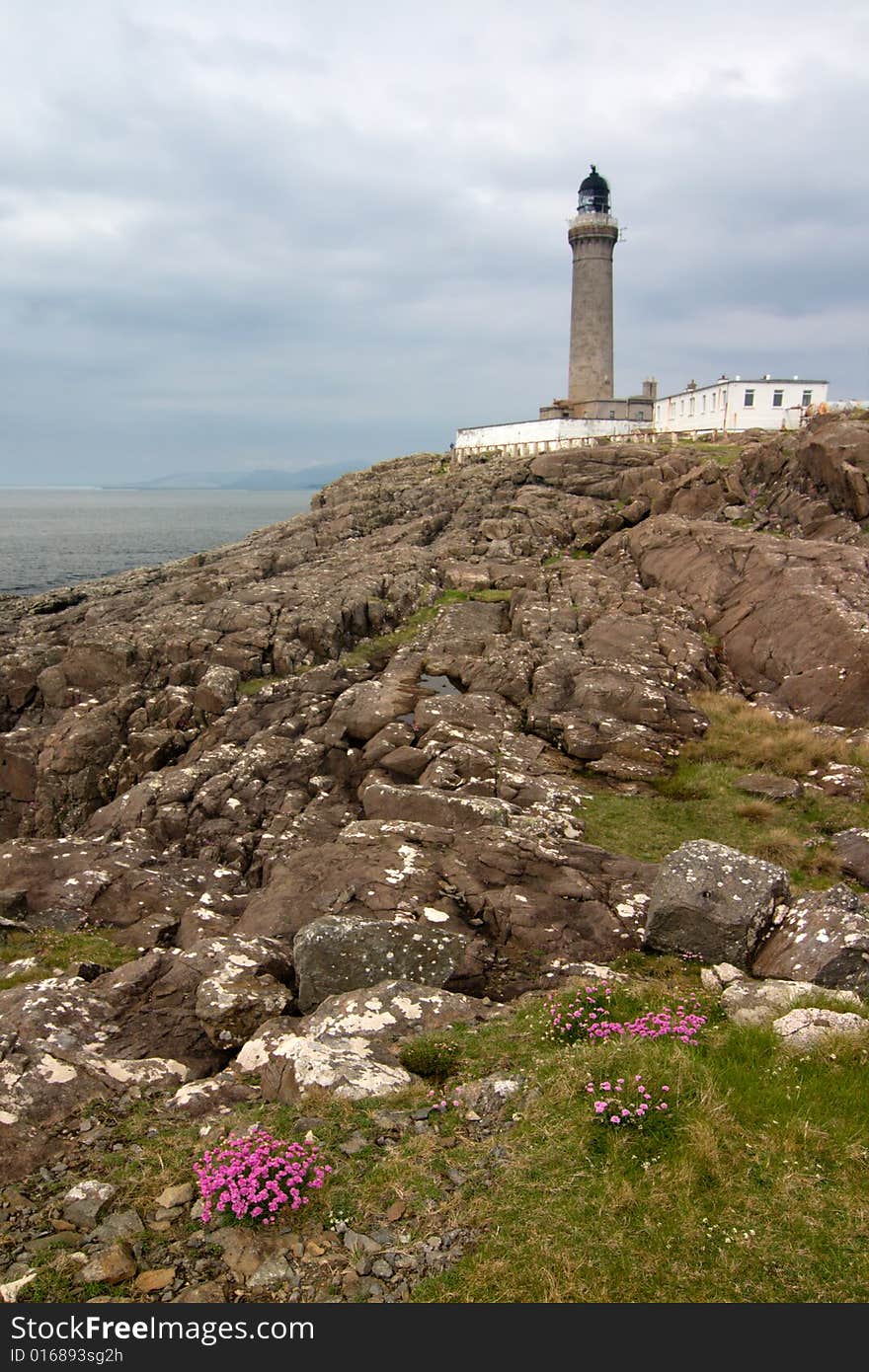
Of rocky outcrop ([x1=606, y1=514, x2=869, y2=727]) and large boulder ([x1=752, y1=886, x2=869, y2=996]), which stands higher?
rocky outcrop ([x1=606, y1=514, x2=869, y2=727])

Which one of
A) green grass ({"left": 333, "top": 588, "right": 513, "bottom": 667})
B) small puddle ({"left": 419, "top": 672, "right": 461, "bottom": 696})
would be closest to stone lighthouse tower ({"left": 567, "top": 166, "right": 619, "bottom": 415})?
green grass ({"left": 333, "top": 588, "right": 513, "bottom": 667})

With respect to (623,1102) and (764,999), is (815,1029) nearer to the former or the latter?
(764,999)

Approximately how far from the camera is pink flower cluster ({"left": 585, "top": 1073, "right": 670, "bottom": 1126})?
840cm

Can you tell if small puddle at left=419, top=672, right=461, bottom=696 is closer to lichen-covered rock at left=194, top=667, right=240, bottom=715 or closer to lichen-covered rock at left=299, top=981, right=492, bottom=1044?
lichen-covered rock at left=194, top=667, right=240, bottom=715

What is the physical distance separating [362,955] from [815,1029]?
23.7ft

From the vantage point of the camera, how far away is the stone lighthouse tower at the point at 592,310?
94.7 metres

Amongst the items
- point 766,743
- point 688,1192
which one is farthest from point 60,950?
point 766,743

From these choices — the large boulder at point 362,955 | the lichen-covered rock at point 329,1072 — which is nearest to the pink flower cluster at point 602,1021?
the lichen-covered rock at point 329,1072

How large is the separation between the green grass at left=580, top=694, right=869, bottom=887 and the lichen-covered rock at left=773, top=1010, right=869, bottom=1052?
29.2ft

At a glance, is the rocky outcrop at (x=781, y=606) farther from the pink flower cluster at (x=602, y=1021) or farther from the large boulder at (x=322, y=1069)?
the large boulder at (x=322, y=1069)

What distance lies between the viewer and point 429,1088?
988cm
